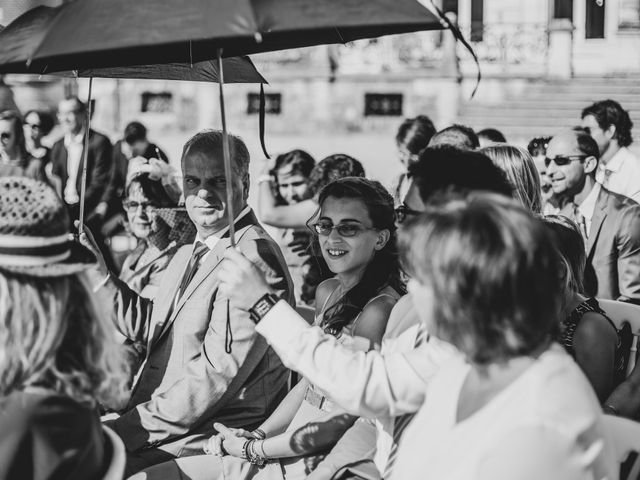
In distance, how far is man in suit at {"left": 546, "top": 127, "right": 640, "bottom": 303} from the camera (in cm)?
Result: 523

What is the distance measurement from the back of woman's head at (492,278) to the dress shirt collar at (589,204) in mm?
3570

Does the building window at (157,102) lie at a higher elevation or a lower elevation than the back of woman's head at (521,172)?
higher

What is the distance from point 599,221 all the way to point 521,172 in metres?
1.74

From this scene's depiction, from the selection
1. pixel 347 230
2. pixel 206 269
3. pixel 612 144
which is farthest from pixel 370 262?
pixel 612 144

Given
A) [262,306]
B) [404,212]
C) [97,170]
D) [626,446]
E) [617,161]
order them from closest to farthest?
1. [626,446]
2. [262,306]
3. [404,212]
4. [617,161]
5. [97,170]

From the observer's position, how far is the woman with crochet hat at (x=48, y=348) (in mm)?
2166

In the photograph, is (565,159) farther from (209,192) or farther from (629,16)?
(629,16)

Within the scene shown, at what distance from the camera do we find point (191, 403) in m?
3.49

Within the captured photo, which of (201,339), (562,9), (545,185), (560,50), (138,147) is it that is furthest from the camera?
(562,9)

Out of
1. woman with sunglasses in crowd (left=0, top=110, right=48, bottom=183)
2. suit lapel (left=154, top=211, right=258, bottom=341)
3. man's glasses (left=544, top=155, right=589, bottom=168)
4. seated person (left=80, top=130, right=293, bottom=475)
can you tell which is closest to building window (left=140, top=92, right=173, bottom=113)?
woman with sunglasses in crowd (left=0, top=110, right=48, bottom=183)

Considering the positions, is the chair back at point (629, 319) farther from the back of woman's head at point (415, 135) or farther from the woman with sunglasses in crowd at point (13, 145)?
the woman with sunglasses in crowd at point (13, 145)

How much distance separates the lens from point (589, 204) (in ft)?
18.2

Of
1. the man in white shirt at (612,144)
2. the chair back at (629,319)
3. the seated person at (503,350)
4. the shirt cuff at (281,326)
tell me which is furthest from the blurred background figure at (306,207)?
the seated person at (503,350)

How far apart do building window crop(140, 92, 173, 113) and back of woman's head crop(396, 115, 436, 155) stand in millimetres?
15003
